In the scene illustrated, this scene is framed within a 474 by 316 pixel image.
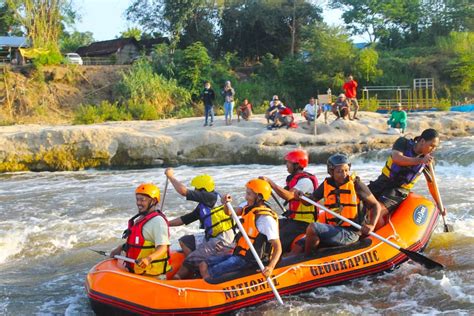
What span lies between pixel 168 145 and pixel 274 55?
18546 mm

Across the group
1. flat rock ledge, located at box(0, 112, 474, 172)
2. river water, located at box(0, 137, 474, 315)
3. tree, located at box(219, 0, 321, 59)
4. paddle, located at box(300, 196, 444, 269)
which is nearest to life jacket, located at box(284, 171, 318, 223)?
paddle, located at box(300, 196, 444, 269)

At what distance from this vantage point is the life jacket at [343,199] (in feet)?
18.2

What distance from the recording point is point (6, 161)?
14969 millimetres

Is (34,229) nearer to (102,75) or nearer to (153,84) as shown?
(153,84)

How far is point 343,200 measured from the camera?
5.59 meters

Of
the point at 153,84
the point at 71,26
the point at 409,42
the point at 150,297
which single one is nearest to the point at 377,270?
the point at 150,297

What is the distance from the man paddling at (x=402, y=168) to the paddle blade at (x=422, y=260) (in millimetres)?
533

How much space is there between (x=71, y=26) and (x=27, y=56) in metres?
13.1

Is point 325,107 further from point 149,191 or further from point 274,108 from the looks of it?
point 149,191

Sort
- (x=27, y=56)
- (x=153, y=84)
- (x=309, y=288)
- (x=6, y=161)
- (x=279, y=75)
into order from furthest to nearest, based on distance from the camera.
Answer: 1. (x=279, y=75)
2. (x=27, y=56)
3. (x=153, y=84)
4. (x=6, y=161)
5. (x=309, y=288)

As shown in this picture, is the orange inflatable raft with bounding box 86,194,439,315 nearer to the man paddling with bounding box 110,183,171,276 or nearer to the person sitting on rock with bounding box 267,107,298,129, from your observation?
the man paddling with bounding box 110,183,171,276

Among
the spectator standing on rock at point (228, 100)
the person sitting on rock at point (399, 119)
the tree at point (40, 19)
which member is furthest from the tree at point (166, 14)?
the person sitting on rock at point (399, 119)

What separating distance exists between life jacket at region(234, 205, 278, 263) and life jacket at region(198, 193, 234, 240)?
285mm

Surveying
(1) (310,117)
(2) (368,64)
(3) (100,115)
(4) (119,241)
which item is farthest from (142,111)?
(4) (119,241)
